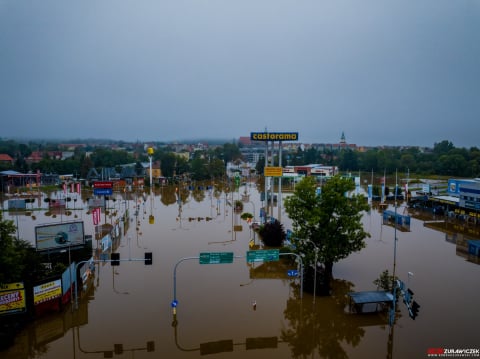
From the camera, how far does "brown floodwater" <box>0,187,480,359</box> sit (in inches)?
706

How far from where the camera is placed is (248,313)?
70.1ft

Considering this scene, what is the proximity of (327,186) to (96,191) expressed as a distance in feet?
97.7

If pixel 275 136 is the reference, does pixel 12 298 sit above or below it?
below

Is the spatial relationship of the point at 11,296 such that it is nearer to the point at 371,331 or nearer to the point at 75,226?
the point at 75,226

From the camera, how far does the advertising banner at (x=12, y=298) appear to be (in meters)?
18.5

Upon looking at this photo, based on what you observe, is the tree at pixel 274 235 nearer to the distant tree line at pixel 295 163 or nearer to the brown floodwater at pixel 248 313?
the brown floodwater at pixel 248 313

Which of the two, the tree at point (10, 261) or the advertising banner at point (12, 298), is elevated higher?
the tree at point (10, 261)

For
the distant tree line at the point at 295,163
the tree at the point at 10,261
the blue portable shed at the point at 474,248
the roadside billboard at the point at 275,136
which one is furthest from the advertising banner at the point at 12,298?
the distant tree line at the point at 295,163

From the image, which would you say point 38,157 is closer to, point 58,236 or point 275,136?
point 275,136

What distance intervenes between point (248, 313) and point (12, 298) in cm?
1276

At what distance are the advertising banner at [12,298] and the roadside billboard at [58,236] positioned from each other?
7446 millimetres

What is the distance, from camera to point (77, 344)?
18.1 meters

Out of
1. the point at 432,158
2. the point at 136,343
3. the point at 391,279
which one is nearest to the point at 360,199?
the point at 391,279

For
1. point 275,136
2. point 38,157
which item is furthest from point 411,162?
point 38,157
